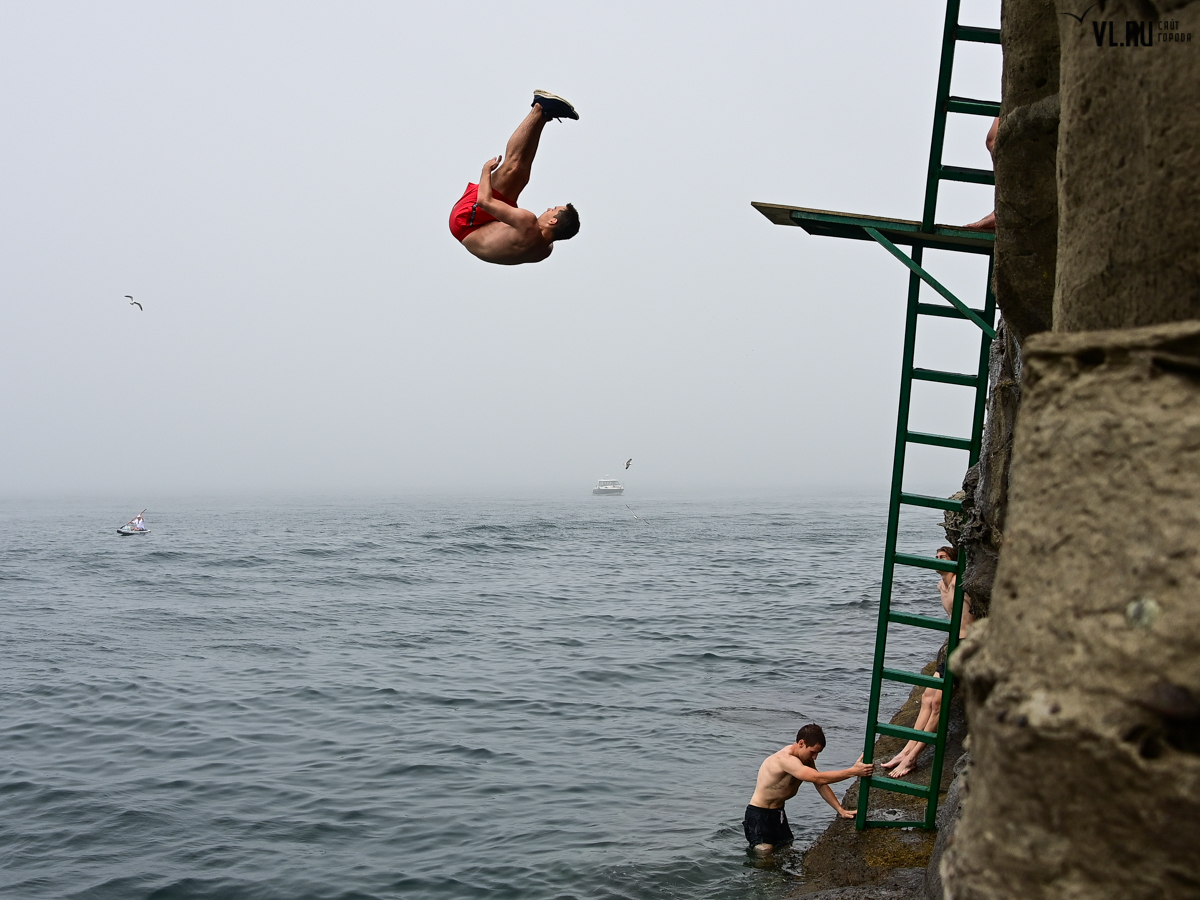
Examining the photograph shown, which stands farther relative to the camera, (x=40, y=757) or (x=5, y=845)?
(x=40, y=757)

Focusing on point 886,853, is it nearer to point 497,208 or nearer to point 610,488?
point 497,208

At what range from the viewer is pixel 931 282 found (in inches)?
278

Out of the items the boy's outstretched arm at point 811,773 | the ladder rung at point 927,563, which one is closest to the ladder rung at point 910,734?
the boy's outstretched arm at point 811,773

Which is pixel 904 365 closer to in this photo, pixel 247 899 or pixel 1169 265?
pixel 1169 265

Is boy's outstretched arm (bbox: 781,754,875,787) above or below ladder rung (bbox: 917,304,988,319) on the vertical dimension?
below

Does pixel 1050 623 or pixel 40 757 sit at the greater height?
pixel 1050 623

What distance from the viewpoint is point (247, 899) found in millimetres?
9859

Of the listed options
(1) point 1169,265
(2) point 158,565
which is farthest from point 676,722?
(2) point 158,565

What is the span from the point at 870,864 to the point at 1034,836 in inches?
259

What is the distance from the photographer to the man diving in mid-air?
17.3ft

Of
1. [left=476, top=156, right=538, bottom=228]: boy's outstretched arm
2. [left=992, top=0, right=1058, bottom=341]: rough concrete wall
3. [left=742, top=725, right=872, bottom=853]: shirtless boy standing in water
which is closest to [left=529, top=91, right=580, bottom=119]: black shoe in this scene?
[left=476, top=156, right=538, bottom=228]: boy's outstretched arm

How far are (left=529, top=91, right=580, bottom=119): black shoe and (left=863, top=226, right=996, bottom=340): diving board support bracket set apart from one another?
2822 mm

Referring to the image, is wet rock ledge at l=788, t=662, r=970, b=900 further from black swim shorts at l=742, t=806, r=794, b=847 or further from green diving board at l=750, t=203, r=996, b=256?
green diving board at l=750, t=203, r=996, b=256

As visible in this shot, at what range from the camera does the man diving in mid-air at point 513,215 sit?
5.28m
